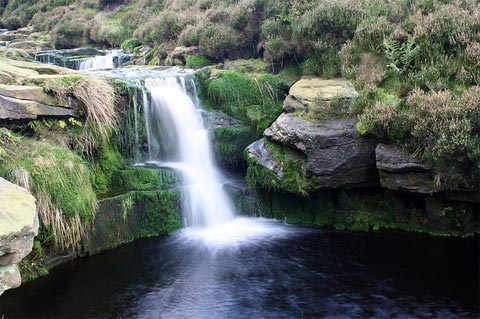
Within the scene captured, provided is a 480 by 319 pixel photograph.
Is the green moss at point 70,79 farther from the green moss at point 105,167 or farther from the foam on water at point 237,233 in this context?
the foam on water at point 237,233

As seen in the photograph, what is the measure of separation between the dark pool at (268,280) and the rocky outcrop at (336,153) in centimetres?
131

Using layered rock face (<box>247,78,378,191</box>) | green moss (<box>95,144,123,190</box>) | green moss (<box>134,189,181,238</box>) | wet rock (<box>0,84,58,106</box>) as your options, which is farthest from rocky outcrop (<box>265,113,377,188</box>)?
wet rock (<box>0,84,58,106</box>)

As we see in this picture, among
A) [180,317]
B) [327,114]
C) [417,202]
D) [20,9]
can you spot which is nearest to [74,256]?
[180,317]

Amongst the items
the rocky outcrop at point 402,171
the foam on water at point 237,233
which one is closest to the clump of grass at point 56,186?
the foam on water at point 237,233

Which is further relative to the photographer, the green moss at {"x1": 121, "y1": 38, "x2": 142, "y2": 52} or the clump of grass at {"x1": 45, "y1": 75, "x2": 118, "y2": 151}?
the green moss at {"x1": 121, "y1": 38, "x2": 142, "y2": 52}

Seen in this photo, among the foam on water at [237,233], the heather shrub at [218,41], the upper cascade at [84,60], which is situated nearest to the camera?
the foam on water at [237,233]

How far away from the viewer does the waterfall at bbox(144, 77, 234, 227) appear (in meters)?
10.8

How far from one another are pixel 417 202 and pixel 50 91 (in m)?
8.49

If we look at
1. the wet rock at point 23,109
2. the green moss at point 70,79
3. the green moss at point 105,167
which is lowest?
the green moss at point 105,167

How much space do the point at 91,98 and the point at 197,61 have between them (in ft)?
21.0

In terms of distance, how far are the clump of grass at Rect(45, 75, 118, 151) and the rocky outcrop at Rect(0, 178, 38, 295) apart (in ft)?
15.2

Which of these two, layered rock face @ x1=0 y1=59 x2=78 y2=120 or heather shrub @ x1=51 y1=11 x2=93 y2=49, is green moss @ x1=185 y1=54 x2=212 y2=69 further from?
heather shrub @ x1=51 y1=11 x2=93 y2=49

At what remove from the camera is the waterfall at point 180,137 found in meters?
10.8

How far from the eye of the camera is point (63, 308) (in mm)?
6719
